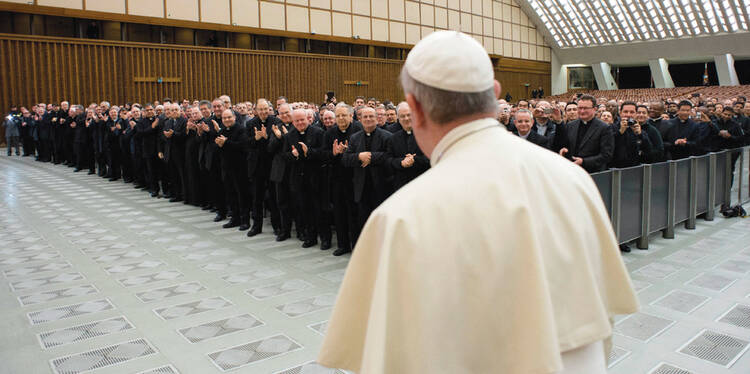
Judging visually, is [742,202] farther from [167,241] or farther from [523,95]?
[523,95]

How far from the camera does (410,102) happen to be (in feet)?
4.69

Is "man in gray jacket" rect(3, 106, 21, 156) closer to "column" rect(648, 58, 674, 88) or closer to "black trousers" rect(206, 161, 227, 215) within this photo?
"black trousers" rect(206, 161, 227, 215)

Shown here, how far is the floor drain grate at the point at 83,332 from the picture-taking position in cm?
456

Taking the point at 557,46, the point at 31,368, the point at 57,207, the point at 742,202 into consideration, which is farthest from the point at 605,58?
the point at 31,368

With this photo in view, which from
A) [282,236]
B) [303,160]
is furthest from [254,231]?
[303,160]

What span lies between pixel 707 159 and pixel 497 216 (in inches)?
342

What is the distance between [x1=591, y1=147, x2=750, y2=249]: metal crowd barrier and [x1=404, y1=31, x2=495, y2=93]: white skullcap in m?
5.39

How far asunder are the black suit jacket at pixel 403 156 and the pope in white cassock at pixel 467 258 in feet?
16.6

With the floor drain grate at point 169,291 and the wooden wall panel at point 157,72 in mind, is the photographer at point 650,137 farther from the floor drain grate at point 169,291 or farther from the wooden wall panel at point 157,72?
the wooden wall panel at point 157,72

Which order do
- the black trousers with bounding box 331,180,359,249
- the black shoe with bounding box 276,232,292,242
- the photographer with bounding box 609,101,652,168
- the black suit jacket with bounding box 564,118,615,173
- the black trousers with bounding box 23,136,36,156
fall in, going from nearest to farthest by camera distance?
the black suit jacket with bounding box 564,118,615,173 < the photographer with bounding box 609,101,652,168 < the black trousers with bounding box 331,180,359,249 < the black shoe with bounding box 276,232,292,242 < the black trousers with bounding box 23,136,36,156

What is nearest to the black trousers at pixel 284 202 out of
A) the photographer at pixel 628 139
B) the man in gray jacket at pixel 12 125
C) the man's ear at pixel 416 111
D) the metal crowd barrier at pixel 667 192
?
the metal crowd barrier at pixel 667 192

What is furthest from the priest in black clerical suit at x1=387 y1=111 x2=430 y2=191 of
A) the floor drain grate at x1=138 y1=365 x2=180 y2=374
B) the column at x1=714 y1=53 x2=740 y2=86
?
the column at x1=714 y1=53 x2=740 y2=86

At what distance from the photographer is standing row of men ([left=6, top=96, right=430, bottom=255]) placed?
6973 millimetres

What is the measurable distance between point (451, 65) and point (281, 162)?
22.4ft
